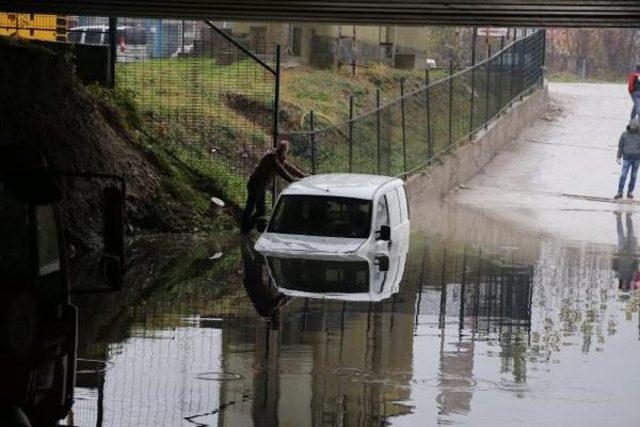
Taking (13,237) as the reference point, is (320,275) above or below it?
below

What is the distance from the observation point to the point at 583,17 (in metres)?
25.5

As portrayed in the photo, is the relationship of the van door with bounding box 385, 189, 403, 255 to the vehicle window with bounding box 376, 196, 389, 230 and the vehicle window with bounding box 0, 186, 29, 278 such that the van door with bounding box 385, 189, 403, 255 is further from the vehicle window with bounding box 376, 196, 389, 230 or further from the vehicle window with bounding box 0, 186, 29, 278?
the vehicle window with bounding box 0, 186, 29, 278

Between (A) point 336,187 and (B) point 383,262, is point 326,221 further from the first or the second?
(B) point 383,262

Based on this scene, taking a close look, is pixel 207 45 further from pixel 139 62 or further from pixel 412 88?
pixel 412 88

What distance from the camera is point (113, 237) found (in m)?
8.95

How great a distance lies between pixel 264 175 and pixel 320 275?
22.5 feet

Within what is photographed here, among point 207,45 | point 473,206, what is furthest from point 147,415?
point 473,206

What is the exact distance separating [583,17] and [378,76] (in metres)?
21.6

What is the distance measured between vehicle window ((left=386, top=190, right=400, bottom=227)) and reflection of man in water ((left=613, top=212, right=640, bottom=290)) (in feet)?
11.9

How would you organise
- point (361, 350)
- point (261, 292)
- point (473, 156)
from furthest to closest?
point (473, 156), point (261, 292), point (361, 350)

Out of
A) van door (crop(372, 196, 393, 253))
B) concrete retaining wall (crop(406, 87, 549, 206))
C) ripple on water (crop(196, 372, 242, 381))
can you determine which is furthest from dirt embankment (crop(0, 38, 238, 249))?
ripple on water (crop(196, 372, 242, 381))

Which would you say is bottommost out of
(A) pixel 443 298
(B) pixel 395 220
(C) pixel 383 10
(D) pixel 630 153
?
(A) pixel 443 298

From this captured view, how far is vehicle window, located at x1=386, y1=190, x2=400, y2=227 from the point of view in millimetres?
24745

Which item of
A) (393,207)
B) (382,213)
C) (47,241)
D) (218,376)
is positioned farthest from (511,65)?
(47,241)
